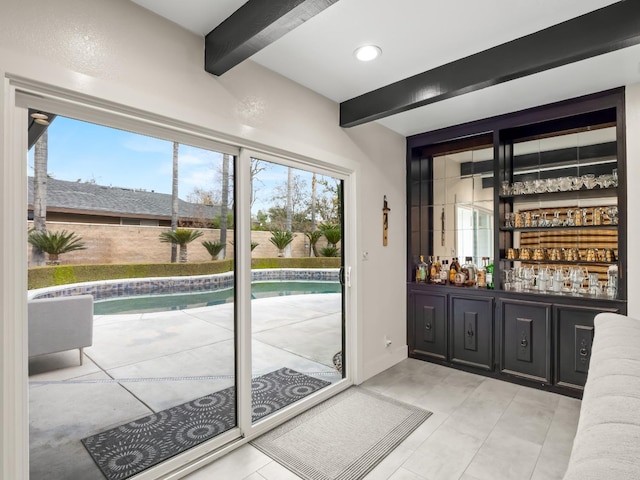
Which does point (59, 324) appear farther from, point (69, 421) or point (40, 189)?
point (40, 189)

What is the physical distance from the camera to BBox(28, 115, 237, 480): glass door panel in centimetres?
166

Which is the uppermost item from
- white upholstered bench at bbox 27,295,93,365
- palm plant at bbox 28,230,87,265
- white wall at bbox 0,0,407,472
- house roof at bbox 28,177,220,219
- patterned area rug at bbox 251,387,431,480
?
white wall at bbox 0,0,407,472

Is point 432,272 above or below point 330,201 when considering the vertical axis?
below

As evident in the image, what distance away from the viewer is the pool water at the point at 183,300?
1.87 metres

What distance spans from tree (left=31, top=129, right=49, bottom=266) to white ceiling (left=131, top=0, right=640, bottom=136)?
0.88m

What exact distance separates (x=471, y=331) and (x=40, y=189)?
360 cm

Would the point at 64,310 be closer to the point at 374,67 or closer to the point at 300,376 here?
the point at 300,376

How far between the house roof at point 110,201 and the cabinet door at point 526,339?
2899 mm

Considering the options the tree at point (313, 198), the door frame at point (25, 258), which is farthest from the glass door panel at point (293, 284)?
the door frame at point (25, 258)

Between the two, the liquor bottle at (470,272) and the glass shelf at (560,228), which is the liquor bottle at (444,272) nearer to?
the liquor bottle at (470,272)

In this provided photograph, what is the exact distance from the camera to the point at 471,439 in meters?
2.32

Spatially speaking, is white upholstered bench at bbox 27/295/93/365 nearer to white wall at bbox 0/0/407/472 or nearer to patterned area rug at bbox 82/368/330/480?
white wall at bbox 0/0/407/472

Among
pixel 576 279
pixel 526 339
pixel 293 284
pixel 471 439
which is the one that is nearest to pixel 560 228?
pixel 576 279

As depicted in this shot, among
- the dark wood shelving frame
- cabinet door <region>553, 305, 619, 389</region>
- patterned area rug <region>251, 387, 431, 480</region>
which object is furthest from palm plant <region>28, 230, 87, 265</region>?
cabinet door <region>553, 305, 619, 389</region>
